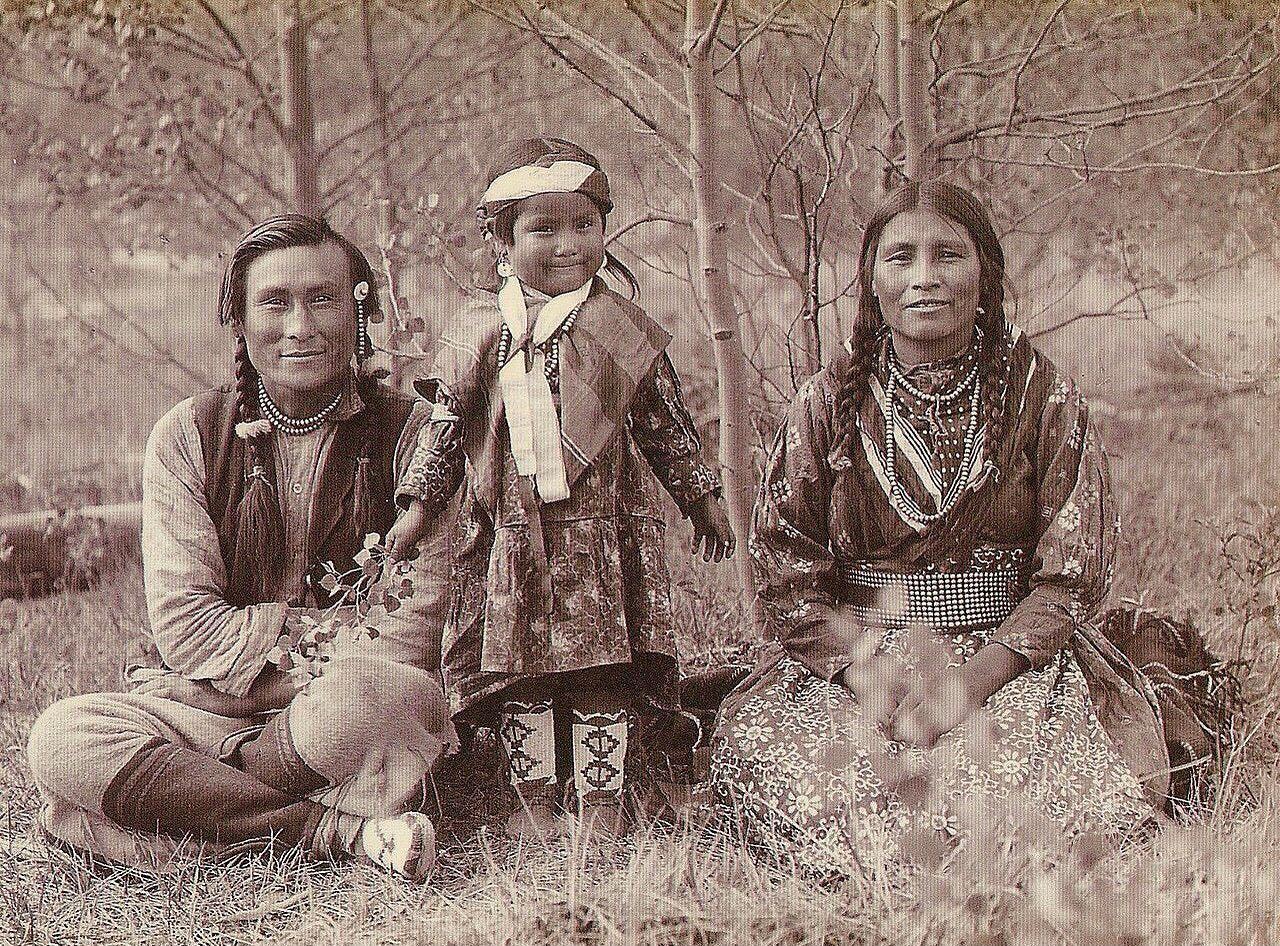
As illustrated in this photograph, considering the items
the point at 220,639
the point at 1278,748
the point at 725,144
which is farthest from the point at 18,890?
the point at 725,144

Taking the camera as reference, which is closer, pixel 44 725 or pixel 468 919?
pixel 468 919

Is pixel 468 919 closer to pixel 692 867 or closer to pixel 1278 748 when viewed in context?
pixel 692 867

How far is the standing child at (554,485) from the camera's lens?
254 cm

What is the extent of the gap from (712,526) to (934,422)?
1.50 feet

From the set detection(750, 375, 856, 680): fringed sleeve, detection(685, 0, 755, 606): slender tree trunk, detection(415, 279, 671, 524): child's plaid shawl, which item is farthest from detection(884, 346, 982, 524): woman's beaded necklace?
detection(685, 0, 755, 606): slender tree trunk

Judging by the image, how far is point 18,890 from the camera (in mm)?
2564

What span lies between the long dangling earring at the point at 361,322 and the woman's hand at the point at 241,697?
621 millimetres

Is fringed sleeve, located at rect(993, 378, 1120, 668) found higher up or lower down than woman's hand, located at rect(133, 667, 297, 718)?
higher up

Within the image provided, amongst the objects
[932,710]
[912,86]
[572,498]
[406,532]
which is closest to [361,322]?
[406,532]

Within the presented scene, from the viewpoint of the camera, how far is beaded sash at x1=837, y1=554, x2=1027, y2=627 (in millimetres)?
2635

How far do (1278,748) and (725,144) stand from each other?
2.78m

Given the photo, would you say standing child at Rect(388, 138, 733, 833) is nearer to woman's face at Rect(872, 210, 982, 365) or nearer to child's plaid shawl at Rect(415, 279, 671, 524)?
child's plaid shawl at Rect(415, 279, 671, 524)

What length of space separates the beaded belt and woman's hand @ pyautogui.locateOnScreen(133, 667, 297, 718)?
1.12m

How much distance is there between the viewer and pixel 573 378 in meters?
2.56
